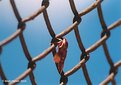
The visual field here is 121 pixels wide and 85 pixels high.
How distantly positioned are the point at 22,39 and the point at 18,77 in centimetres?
13

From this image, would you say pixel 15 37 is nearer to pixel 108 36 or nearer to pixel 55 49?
pixel 55 49

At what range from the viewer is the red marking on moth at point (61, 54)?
1.56m

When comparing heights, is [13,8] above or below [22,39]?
above

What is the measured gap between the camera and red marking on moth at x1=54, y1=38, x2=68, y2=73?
1559mm

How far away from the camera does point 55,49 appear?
155 centimetres

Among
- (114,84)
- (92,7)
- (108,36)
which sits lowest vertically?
(114,84)

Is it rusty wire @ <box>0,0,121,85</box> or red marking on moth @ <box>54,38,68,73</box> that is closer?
rusty wire @ <box>0,0,121,85</box>

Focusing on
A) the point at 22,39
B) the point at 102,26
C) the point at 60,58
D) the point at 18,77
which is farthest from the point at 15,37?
the point at 102,26

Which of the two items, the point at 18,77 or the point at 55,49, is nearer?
the point at 18,77

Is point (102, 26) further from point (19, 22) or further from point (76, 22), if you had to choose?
point (19, 22)

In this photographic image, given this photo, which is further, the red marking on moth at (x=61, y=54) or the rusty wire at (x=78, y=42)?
the red marking on moth at (x=61, y=54)

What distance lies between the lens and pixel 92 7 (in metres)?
1.53

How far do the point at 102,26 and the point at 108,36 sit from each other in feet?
0.15

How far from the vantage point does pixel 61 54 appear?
1.59 metres
